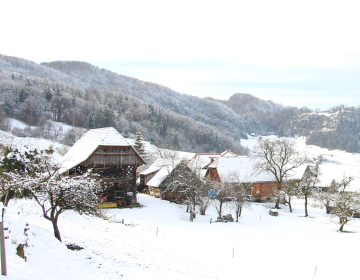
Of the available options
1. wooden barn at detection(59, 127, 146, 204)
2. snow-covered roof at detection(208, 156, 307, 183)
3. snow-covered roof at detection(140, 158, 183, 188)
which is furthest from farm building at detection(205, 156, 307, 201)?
wooden barn at detection(59, 127, 146, 204)

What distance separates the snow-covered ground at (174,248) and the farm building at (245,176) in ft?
39.6

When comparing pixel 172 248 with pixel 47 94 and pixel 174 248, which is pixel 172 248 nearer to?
pixel 174 248

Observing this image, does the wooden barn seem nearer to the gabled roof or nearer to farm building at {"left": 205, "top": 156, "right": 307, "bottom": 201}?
the gabled roof

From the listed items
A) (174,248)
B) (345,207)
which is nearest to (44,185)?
(174,248)

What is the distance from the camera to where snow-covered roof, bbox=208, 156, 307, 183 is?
44.1 metres

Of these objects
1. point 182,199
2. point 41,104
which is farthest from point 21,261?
point 41,104

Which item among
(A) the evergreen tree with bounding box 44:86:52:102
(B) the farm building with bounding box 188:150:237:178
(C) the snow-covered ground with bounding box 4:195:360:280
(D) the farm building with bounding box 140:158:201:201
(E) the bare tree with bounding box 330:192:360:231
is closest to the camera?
(C) the snow-covered ground with bounding box 4:195:360:280

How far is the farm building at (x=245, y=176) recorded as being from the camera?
44.3 meters

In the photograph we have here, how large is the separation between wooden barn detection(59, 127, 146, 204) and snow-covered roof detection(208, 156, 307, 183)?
15175 mm

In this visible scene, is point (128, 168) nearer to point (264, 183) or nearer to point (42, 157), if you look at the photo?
point (42, 157)

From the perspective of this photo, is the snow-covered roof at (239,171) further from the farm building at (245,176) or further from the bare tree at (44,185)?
the bare tree at (44,185)

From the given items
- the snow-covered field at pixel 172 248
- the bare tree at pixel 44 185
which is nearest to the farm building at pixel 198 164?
the snow-covered field at pixel 172 248

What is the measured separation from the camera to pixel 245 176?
45.4m

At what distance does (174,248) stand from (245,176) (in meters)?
29.0
